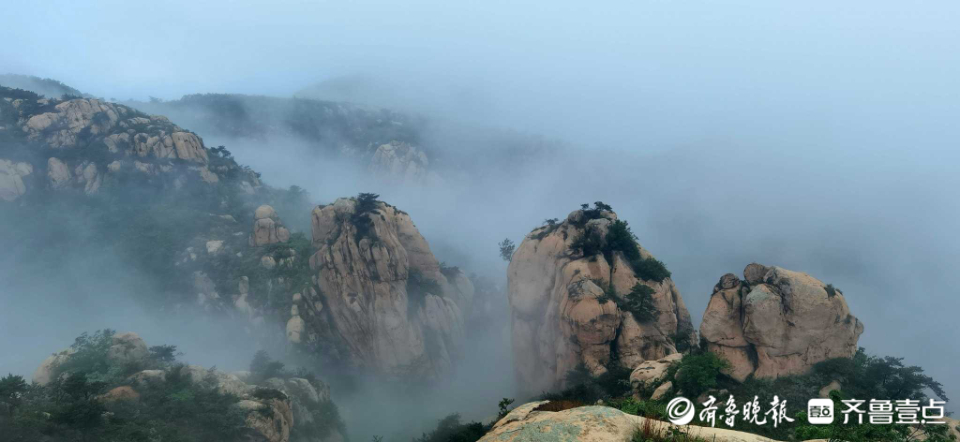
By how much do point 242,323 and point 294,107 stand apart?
468 ft

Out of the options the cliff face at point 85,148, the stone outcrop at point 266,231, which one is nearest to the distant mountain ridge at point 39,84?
the cliff face at point 85,148

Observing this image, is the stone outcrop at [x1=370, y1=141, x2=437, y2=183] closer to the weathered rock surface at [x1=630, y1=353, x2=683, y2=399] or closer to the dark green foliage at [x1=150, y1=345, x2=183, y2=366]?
the dark green foliage at [x1=150, y1=345, x2=183, y2=366]

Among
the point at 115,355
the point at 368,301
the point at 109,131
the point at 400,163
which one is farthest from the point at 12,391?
the point at 400,163

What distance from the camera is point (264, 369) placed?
43.2 metres

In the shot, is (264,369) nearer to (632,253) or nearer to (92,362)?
(92,362)

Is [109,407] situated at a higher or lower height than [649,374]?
lower

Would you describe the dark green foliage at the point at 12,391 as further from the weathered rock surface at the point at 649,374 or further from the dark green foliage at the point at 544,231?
the dark green foliage at the point at 544,231

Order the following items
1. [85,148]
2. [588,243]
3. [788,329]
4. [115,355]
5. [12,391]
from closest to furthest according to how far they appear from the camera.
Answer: [12,391] < [788,329] < [115,355] < [588,243] < [85,148]

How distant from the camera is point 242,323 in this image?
2153 inches

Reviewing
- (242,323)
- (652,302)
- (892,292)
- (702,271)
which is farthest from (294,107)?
(892,292)

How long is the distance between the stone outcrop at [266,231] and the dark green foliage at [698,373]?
181 ft

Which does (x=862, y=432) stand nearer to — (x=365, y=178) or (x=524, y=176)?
(x=365, y=178)

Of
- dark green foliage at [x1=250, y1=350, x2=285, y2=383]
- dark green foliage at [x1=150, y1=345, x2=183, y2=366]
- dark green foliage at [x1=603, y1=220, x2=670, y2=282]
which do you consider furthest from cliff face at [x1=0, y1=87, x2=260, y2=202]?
dark green foliage at [x1=603, y1=220, x2=670, y2=282]

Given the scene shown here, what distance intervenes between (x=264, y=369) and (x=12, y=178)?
53.9m
